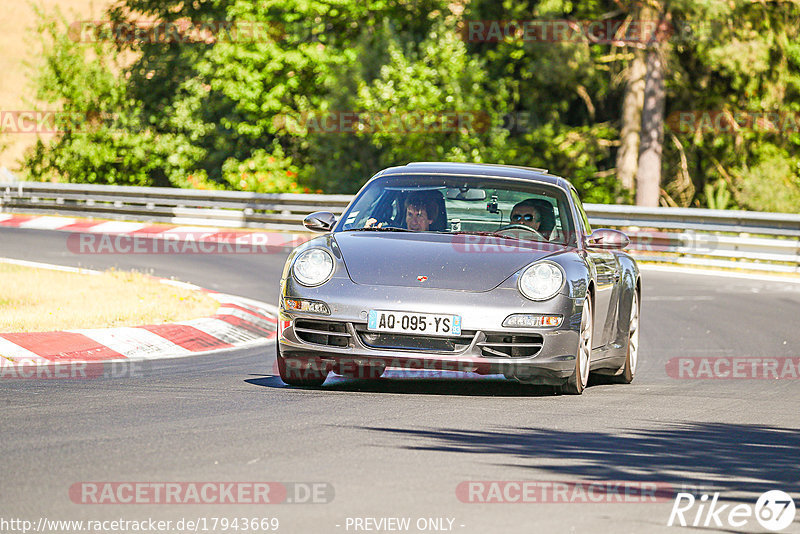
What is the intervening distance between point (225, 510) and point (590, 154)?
103 feet

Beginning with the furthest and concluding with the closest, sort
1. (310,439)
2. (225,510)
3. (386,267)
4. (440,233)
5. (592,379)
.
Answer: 1. (592,379)
2. (440,233)
3. (386,267)
4. (310,439)
5. (225,510)

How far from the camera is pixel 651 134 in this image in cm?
3158

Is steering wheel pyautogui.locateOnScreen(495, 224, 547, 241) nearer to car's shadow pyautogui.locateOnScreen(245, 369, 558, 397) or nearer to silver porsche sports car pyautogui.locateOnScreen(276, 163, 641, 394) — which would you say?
silver porsche sports car pyautogui.locateOnScreen(276, 163, 641, 394)

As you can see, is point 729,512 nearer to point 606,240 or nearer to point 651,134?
point 606,240

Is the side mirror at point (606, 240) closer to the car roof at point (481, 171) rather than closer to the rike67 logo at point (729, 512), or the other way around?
the car roof at point (481, 171)

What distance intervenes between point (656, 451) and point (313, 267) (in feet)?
8.81

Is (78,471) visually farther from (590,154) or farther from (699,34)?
(590,154)

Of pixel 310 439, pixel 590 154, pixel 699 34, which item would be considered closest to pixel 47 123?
pixel 590 154

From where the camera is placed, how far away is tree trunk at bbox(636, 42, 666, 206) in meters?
31.3

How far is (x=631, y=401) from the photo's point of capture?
8625 mm

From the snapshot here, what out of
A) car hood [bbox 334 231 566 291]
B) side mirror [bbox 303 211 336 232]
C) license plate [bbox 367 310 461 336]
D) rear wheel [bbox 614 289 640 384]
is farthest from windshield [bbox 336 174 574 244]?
rear wheel [bbox 614 289 640 384]

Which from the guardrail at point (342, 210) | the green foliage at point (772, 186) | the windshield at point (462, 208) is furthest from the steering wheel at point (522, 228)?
the green foliage at point (772, 186)

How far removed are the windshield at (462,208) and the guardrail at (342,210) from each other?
45.1 feet

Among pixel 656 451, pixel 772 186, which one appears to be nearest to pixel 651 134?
pixel 772 186
